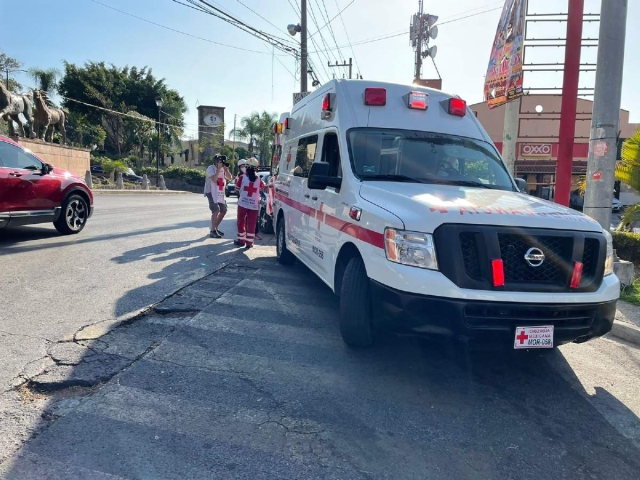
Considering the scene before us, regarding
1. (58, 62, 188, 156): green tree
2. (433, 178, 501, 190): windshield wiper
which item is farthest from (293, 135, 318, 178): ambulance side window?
(58, 62, 188, 156): green tree

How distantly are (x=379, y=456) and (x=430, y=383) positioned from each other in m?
1.16

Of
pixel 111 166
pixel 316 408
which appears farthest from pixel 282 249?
pixel 111 166

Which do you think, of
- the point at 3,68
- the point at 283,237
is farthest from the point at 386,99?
the point at 3,68

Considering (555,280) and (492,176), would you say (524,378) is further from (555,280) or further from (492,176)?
(492,176)

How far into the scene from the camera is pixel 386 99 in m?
5.29

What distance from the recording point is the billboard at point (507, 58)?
10.2 m

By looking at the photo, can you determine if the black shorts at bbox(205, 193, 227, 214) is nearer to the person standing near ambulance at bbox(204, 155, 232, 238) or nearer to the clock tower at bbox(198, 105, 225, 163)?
A: the person standing near ambulance at bbox(204, 155, 232, 238)

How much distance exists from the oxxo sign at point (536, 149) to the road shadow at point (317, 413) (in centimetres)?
2592

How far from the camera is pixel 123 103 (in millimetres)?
50625

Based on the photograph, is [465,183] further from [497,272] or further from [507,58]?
[507,58]

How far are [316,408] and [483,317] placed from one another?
51.5 inches

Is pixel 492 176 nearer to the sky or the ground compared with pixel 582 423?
nearer to the sky

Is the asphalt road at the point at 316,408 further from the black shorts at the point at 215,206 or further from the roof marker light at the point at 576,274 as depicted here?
the black shorts at the point at 215,206

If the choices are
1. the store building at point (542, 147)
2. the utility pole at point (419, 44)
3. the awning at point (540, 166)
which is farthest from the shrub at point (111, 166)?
the awning at point (540, 166)
